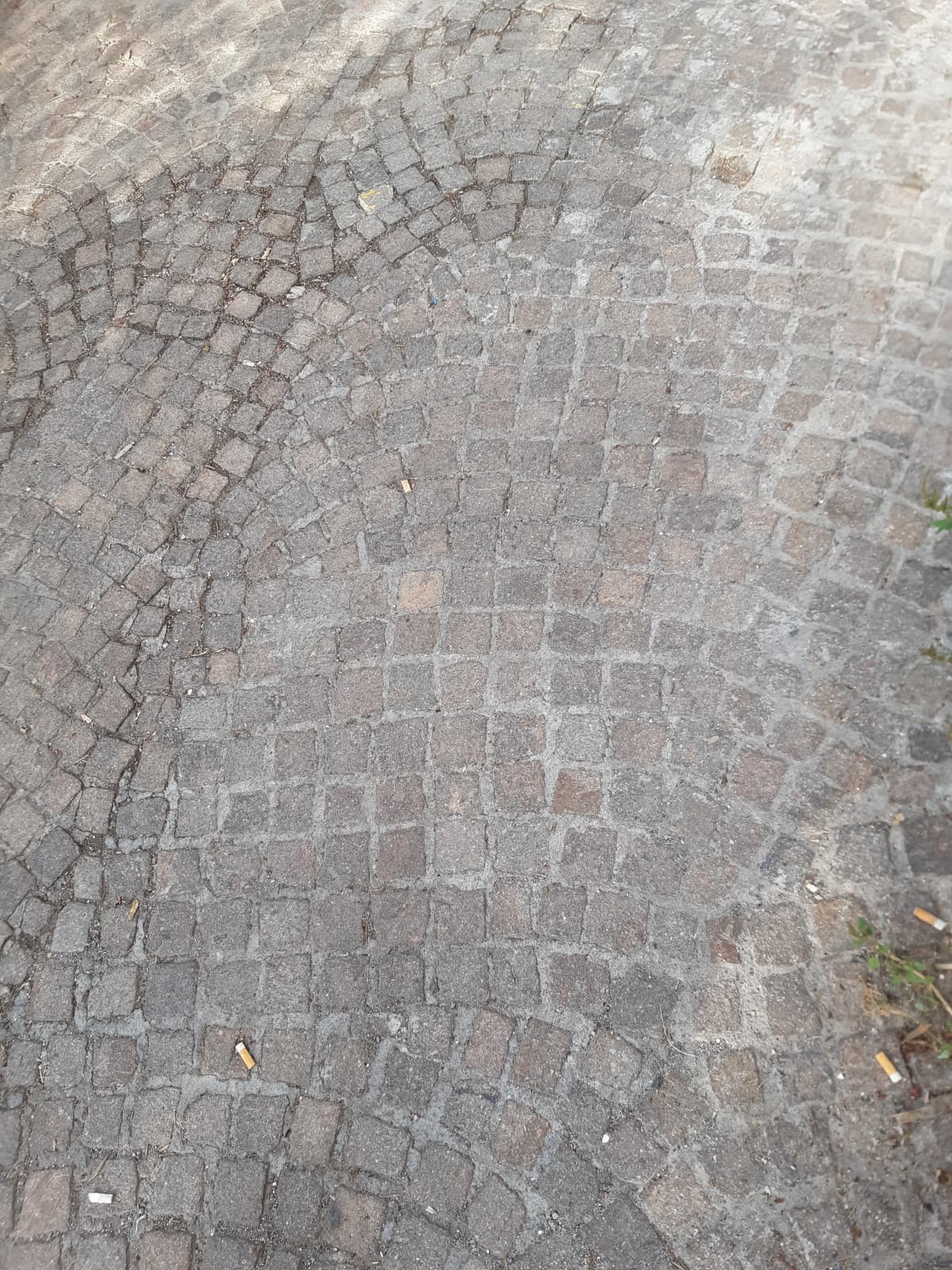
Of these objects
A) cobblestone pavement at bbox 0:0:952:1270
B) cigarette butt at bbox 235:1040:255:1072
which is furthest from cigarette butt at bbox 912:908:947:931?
cigarette butt at bbox 235:1040:255:1072

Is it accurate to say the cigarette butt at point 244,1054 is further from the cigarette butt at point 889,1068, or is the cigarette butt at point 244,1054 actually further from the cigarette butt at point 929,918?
the cigarette butt at point 929,918

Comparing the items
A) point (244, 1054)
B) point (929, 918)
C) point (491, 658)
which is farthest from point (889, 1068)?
point (244, 1054)

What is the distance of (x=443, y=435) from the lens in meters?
4.55

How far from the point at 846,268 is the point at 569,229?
147cm

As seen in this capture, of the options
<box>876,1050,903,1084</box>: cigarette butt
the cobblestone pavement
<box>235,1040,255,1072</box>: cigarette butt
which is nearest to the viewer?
<box>876,1050,903,1084</box>: cigarette butt

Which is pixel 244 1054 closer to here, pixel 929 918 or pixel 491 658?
pixel 491 658

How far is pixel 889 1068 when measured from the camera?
3113 mm

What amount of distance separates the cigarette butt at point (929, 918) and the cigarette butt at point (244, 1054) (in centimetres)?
257

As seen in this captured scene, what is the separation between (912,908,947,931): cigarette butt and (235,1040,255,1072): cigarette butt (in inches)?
101

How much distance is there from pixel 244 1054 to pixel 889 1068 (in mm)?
2362

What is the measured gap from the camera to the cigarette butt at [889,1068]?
3.11 metres

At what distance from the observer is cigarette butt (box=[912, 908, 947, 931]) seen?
10.8 ft

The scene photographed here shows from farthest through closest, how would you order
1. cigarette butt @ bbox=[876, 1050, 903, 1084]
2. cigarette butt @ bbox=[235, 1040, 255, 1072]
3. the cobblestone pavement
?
cigarette butt @ bbox=[235, 1040, 255, 1072]
the cobblestone pavement
cigarette butt @ bbox=[876, 1050, 903, 1084]

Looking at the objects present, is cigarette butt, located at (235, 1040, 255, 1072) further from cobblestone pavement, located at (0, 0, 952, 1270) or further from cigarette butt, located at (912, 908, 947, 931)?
cigarette butt, located at (912, 908, 947, 931)
